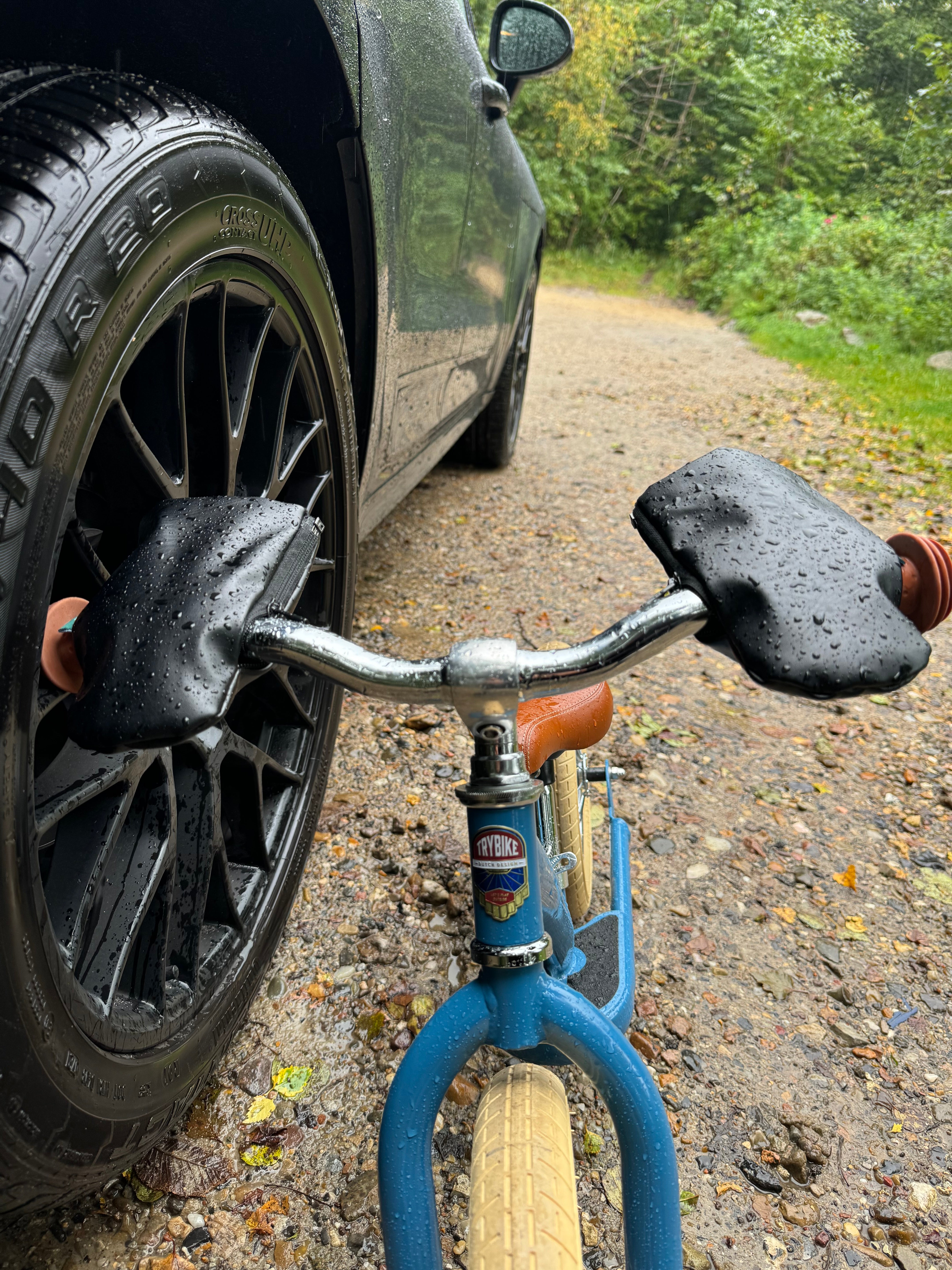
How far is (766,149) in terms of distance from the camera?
18.7 metres

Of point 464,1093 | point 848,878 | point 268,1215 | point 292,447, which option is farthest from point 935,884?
point 292,447

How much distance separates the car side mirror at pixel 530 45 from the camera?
2.97m

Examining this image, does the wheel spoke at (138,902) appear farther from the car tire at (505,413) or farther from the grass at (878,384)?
the grass at (878,384)

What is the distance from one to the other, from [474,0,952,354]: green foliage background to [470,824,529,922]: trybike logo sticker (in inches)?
328

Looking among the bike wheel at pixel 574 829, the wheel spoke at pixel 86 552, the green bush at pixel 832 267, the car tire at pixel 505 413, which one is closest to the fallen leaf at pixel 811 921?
the bike wheel at pixel 574 829

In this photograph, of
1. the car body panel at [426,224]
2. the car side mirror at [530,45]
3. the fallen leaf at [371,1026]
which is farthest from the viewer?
the car side mirror at [530,45]

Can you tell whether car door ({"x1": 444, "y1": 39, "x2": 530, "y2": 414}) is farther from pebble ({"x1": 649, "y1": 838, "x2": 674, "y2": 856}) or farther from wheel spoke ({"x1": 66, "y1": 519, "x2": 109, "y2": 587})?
wheel spoke ({"x1": 66, "y1": 519, "x2": 109, "y2": 587})

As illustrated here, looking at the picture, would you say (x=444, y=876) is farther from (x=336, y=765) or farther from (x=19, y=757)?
(x=19, y=757)

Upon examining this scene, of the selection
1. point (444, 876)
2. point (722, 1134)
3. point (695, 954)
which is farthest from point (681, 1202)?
point (444, 876)

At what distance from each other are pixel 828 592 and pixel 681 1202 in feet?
3.96

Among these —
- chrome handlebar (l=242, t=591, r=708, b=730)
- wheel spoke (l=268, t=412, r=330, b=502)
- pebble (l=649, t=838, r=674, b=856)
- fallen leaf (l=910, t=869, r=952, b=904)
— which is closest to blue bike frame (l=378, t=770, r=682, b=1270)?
chrome handlebar (l=242, t=591, r=708, b=730)

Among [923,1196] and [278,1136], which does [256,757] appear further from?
[923,1196]

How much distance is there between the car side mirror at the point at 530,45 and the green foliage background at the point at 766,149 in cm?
533

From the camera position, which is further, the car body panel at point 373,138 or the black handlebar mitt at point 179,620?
the car body panel at point 373,138
